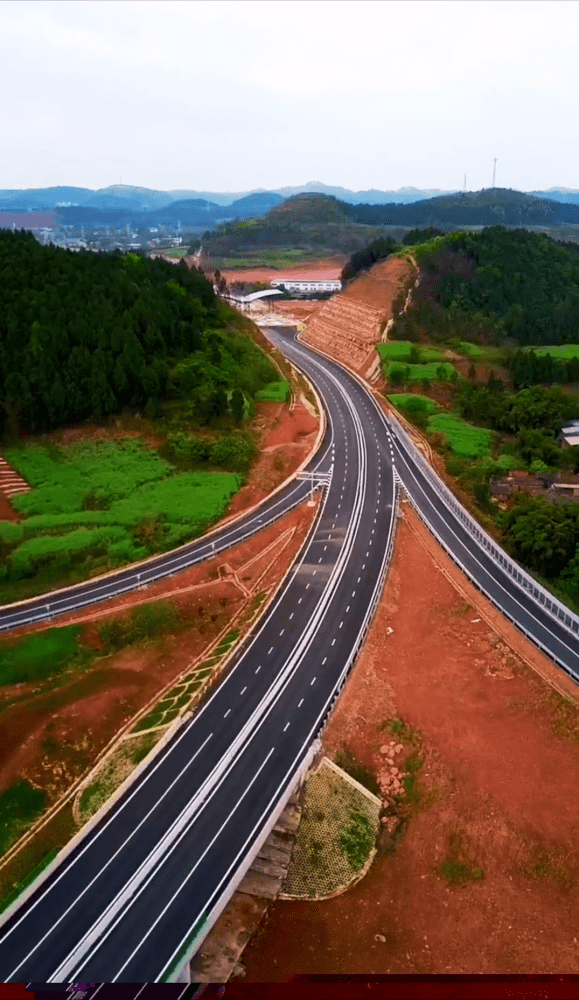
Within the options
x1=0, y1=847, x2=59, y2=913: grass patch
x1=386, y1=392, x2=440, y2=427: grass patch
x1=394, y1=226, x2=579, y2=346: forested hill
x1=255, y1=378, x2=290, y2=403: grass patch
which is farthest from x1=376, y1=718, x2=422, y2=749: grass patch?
x1=394, y1=226, x2=579, y2=346: forested hill

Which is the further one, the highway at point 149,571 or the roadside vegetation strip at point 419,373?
the roadside vegetation strip at point 419,373

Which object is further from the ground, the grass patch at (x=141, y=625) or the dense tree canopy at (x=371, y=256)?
the dense tree canopy at (x=371, y=256)

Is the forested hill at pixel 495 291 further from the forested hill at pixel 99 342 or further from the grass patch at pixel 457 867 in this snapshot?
the grass patch at pixel 457 867

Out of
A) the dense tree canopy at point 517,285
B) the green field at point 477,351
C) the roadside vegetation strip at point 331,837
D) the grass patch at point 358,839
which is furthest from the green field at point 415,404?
the grass patch at point 358,839

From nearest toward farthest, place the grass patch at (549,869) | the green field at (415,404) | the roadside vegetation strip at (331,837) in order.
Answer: the grass patch at (549,869), the roadside vegetation strip at (331,837), the green field at (415,404)

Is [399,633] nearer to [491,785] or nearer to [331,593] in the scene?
[331,593]

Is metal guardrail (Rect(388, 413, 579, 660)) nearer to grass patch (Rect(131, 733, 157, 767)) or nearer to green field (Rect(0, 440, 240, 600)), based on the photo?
green field (Rect(0, 440, 240, 600))

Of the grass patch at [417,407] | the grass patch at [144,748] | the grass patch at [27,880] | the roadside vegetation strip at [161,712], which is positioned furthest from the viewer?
the grass patch at [417,407]

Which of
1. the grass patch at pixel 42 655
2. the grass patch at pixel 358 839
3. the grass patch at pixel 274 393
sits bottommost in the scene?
the grass patch at pixel 358 839
